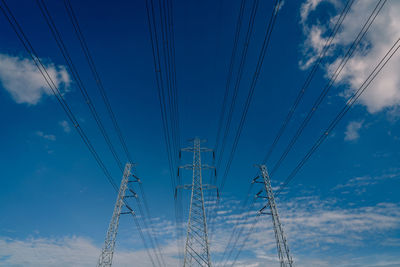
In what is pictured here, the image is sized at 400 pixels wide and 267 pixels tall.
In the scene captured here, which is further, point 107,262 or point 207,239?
point 107,262

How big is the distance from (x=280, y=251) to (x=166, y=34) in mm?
21030

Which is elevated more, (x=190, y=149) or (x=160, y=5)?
(x=190, y=149)

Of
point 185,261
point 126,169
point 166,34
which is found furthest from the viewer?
point 126,169

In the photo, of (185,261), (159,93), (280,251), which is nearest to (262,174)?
(280,251)

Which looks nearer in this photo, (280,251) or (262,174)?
(280,251)

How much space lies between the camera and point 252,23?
8836 mm

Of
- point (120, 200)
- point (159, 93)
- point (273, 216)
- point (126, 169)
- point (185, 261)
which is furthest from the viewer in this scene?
point (126, 169)

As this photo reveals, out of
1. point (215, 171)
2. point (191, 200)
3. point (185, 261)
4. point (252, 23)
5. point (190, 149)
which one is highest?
point (190, 149)

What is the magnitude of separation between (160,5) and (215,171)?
21605 millimetres

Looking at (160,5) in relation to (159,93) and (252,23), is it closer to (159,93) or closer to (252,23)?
(252,23)

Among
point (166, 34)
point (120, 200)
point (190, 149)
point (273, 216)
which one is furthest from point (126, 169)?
point (166, 34)

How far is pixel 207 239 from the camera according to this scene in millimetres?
18406

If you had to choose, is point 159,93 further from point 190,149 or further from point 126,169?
point 126,169

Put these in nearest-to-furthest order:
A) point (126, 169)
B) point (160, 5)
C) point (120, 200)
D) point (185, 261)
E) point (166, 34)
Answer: point (160, 5)
point (166, 34)
point (185, 261)
point (120, 200)
point (126, 169)
